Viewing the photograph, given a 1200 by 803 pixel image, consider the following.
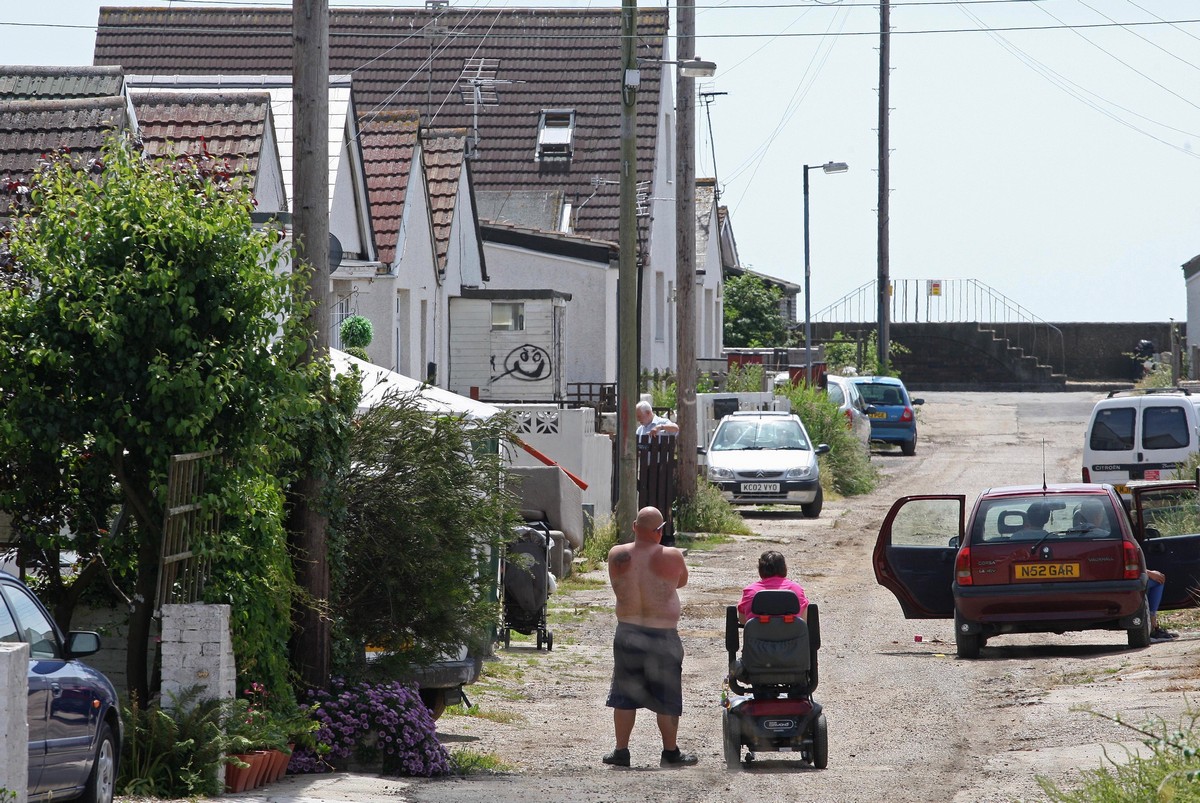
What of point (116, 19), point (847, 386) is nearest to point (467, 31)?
point (116, 19)

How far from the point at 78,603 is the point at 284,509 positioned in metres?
1.34

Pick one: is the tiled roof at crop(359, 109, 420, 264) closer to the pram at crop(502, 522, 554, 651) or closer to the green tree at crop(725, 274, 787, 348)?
the pram at crop(502, 522, 554, 651)

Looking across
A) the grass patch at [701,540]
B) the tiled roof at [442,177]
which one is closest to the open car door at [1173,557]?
the grass patch at [701,540]

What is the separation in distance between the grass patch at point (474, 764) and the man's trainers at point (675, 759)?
0.98 metres

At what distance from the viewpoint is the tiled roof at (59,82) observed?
53.6ft

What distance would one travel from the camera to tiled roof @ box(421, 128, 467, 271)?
2798cm

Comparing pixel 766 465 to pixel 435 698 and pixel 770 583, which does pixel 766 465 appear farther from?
pixel 770 583

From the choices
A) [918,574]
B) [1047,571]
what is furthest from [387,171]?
[1047,571]

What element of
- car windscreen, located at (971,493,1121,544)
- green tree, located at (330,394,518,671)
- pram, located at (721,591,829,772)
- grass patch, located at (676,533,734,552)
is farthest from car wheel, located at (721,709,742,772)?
grass patch, located at (676,533,734,552)

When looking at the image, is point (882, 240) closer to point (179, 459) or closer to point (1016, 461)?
point (1016, 461)

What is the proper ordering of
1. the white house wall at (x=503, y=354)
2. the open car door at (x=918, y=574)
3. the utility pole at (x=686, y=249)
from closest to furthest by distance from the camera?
the open car door at (x=918, y=574)
the utility pole at (x=686, y=249)
the white house wall at (x=503, y=354)

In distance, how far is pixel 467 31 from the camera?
3994cm

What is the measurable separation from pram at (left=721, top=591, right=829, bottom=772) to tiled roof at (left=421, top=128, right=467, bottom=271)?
17741mm

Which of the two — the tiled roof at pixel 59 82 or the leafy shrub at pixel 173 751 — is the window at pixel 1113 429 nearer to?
the tiled roof at pixel 59 82
